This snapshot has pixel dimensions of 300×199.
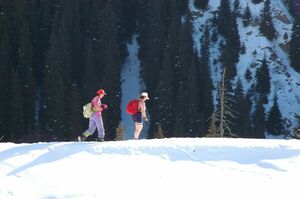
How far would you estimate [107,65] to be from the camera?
258ft

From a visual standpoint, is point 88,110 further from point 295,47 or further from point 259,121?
point 295,47

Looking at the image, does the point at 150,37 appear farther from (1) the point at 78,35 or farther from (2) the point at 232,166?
(2) the point at 232,166

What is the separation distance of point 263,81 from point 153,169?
3004 inches

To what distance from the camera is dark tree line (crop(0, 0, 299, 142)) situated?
70875mm

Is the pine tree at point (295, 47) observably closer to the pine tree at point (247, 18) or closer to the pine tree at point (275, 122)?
the pine tree at point (247, 18)

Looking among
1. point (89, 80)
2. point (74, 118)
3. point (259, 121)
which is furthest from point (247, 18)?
point (74, 118)

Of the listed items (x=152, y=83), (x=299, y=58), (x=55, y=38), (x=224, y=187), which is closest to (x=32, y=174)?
(x=224, y=187)

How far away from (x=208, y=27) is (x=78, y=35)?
24.7 meters

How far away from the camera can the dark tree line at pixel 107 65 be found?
70.9 m

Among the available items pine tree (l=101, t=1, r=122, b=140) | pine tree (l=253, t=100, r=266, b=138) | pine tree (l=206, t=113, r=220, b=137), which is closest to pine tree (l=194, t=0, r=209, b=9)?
pine tree (l=101, t=1, r=122, b=140)

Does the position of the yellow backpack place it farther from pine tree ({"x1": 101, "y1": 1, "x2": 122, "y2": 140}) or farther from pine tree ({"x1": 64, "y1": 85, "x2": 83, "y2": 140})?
pine tree ({"x1": 101, "y1": 1, "x2": 122, "y2": 140})

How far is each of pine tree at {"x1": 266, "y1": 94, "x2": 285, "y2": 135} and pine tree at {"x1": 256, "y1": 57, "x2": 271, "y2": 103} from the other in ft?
13.8

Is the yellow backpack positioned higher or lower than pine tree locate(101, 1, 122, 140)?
lower

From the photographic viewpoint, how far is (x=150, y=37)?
88625mm
